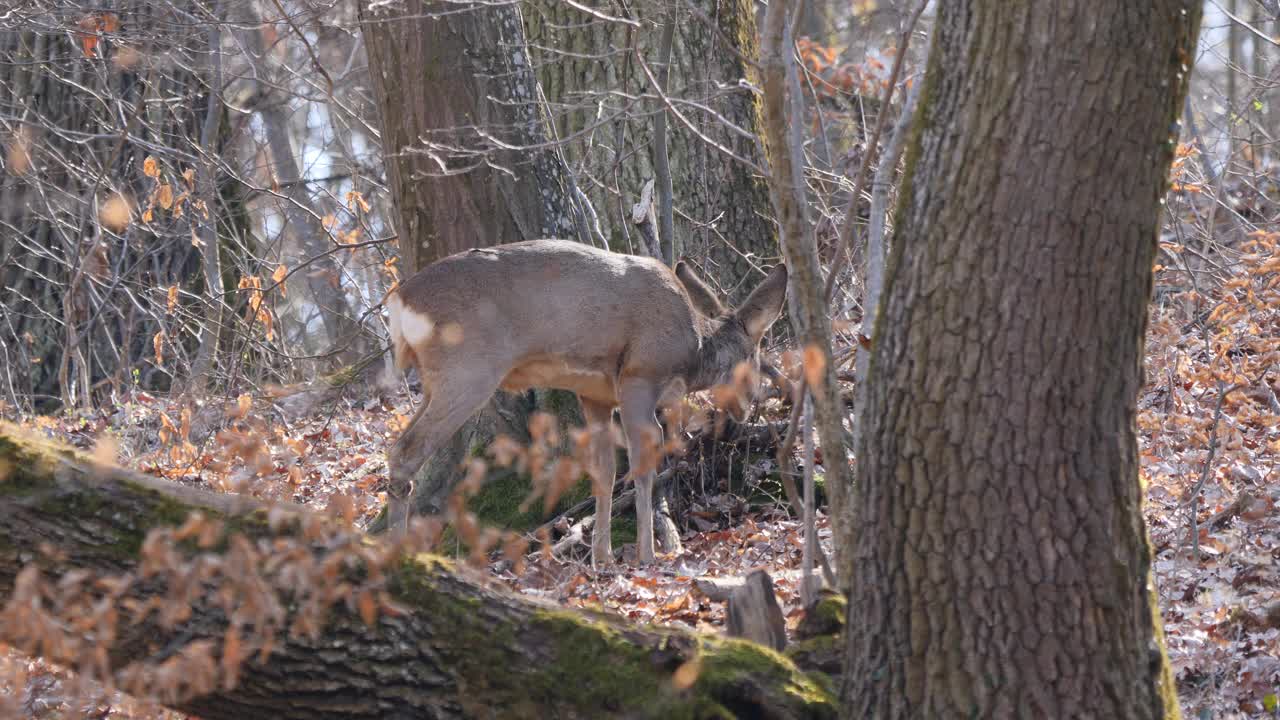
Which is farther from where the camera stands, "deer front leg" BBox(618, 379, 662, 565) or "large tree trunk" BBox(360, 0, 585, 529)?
"large tree trunk" BBox(360, 0, 585, 529)

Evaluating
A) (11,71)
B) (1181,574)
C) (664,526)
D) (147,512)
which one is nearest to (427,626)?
(147,512)

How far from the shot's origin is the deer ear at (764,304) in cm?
790

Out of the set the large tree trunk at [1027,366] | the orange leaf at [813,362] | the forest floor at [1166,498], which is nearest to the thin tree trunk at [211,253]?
the forest floor at [1166,498]

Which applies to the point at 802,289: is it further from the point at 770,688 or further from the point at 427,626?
the point at 427,626

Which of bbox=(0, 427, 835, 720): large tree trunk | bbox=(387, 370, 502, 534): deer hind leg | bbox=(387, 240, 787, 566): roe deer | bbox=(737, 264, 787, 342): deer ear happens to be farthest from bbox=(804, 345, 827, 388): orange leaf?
bbox=(737, 264, 787, 342): deer ear

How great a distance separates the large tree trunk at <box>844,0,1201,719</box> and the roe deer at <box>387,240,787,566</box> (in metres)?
3.41

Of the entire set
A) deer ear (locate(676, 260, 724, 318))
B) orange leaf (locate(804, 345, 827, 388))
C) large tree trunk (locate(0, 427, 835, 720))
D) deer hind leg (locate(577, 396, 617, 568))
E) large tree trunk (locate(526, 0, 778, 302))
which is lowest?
deer hind leg (locate(577, 396, 617, 568))

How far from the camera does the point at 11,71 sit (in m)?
12.5

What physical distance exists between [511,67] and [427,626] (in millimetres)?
4666

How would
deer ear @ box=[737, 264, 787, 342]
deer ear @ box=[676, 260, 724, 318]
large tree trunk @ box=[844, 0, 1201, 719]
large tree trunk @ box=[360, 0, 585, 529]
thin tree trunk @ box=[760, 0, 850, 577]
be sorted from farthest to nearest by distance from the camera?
deer ear @ box=[737, 264, 787, 342]
deer ear @ box=[676, 260, 724, 318]
large tree trunk @ box=[360, 0, 585, 529]
thin tree trunk @ box=[760, 0, 850, 577]
large tree trunk @ box=[844, 0, 1201, 719]

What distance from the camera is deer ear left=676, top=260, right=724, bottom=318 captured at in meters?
7.55

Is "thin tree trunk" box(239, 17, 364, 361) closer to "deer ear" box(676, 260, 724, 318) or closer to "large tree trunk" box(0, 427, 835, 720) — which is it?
"deer ear" box(676, 260, 724, 318)

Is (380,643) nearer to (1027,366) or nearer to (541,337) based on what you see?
(1027,366)

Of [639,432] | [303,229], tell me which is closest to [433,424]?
[639,432]
